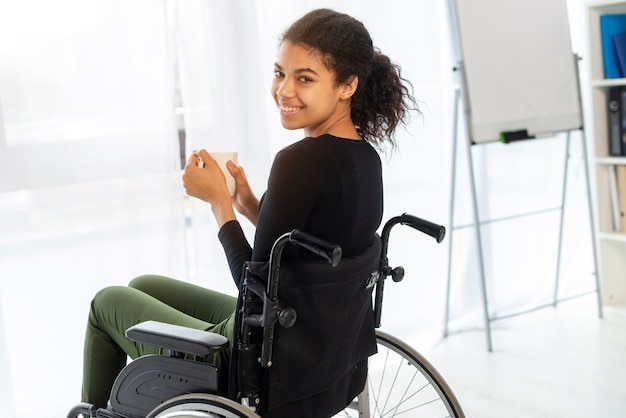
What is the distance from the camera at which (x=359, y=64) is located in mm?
1575

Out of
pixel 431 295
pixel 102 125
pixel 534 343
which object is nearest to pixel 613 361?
pixel 534 343

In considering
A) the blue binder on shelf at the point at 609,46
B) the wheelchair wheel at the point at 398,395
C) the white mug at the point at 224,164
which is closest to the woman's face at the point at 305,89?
the white mug at the point at 224,164

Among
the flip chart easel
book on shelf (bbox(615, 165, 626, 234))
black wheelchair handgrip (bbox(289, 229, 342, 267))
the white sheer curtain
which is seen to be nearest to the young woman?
black wheelchair handgrip (bbox(289, 229, 342, 267))

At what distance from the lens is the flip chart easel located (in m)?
2.91

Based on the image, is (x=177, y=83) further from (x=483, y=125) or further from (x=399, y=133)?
(x=483, y=125)

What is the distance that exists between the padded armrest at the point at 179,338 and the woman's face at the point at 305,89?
1.47ft

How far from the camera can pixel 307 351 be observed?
1485 mm

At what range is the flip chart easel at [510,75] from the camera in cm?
291

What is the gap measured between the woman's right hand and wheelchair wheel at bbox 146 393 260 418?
0.46 metres

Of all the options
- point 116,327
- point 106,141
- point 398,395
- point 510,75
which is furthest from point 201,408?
point 510,75

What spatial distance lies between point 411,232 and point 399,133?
394mm

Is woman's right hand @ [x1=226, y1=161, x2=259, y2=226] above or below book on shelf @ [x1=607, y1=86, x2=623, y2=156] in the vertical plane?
below

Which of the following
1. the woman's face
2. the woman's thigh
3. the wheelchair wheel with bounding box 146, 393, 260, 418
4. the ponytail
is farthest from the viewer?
the woman's thigh

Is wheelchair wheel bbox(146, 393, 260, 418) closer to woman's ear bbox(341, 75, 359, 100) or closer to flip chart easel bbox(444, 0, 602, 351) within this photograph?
woman's ear bbox(341, 75, 359, 100)
